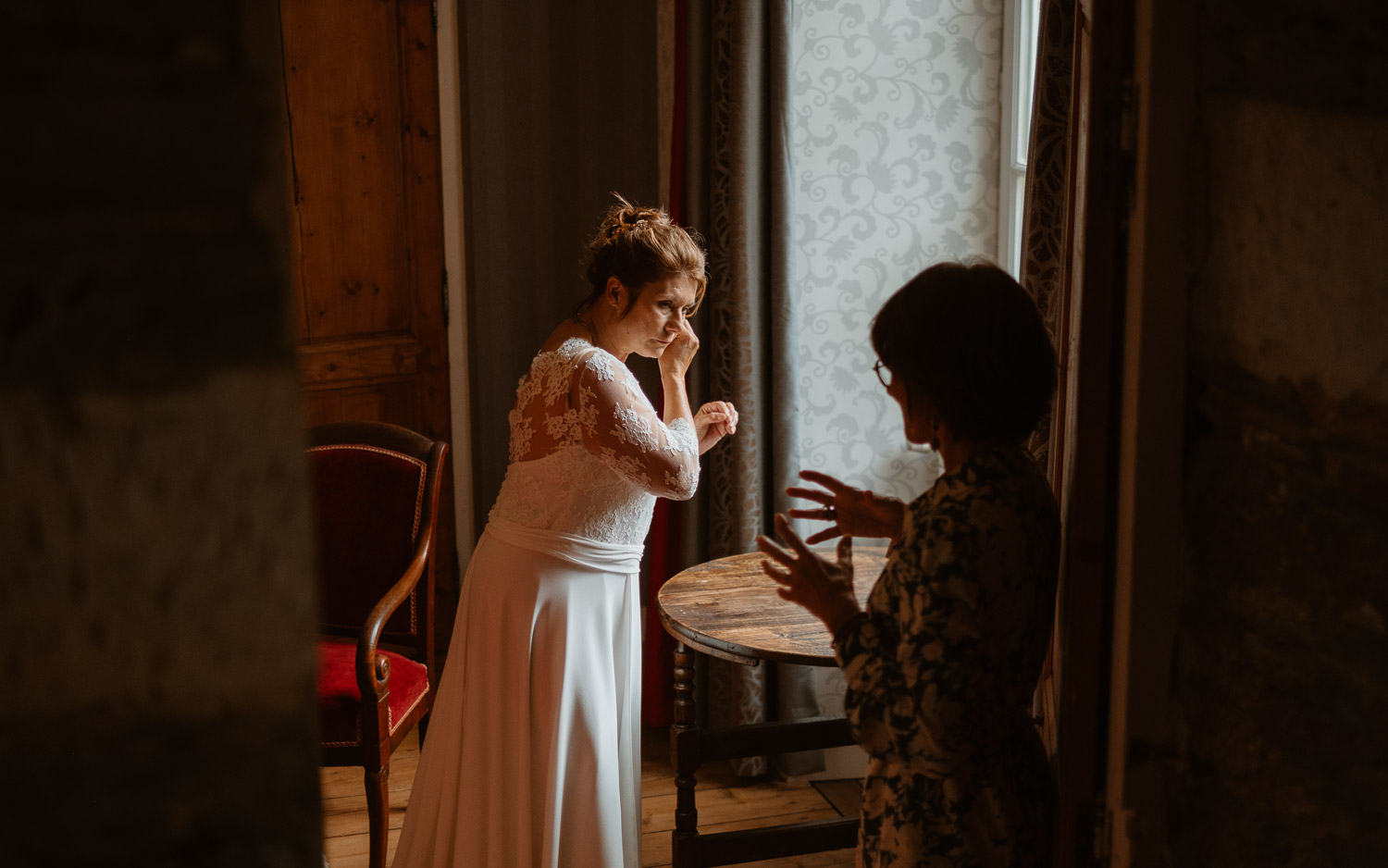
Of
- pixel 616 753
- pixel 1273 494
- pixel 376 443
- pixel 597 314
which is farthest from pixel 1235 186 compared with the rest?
pixel 376 443

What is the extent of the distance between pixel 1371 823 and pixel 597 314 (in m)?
1.68

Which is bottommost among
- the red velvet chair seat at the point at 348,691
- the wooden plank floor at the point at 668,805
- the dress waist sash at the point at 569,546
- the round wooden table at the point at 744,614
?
the wooden plank floor at the point at 668,805

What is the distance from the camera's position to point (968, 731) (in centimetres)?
114

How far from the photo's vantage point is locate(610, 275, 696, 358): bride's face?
2.19m

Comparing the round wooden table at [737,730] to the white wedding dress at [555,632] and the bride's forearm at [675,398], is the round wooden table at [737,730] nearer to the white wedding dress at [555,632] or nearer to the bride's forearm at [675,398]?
the white wedding dress at [555,632]

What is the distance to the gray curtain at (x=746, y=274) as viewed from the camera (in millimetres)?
2873

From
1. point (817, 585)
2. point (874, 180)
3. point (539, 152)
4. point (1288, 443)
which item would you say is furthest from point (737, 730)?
point (539, 152)

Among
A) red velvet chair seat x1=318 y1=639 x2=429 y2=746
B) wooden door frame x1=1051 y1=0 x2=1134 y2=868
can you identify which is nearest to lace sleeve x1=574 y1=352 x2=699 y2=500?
red velvet chair seat x1=318 y1=639 x2=429 y2=746

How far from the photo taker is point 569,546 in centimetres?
212

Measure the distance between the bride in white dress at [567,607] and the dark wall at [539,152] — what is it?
1.24 metres

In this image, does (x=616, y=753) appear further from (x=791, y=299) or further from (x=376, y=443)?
(x=791, y=299)

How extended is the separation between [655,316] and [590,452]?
342 millimetres

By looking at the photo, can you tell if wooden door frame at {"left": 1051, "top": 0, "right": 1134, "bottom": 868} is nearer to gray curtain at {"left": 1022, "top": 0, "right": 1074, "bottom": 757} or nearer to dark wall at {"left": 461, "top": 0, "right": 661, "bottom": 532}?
gray curtain at {"left": 1022, "top": 0, "right": 1074, "bottom": 757}

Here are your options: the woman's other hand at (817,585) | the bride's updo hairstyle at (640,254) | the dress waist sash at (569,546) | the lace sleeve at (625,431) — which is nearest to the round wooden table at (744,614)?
the dress waist sash at (569,546)
